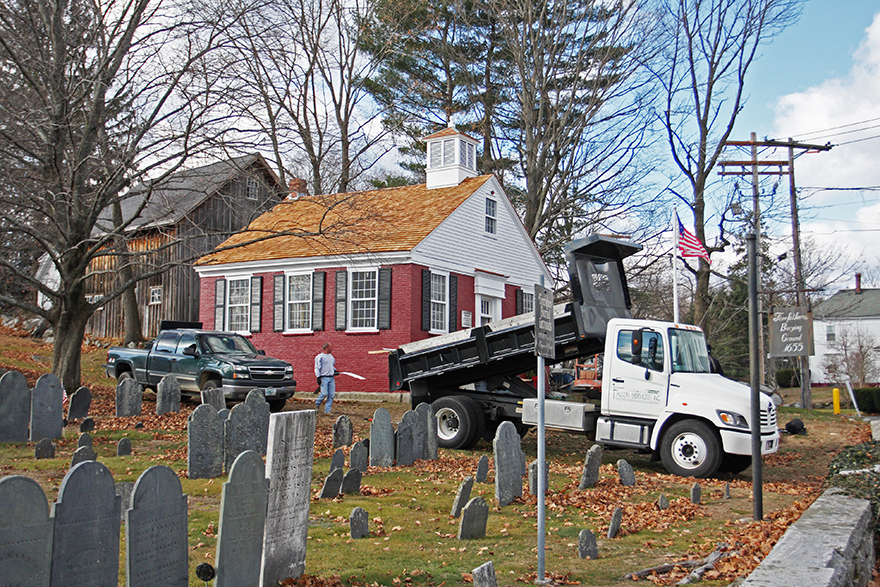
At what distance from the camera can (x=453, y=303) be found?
23578mm

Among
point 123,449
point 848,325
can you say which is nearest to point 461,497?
point 123,449

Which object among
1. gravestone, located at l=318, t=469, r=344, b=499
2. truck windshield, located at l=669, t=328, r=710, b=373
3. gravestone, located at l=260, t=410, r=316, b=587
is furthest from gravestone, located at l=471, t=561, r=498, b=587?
truck windshield, located at l=669, t=328, r=710, b=373

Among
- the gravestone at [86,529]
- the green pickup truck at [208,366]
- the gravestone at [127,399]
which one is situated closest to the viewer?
the gravestone at [86,529]

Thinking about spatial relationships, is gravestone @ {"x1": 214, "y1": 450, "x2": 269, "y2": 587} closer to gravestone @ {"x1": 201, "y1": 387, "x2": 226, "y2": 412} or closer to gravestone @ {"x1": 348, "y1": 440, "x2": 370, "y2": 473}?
gravestone @ {"x1": 348, "y1": 440, "x2": 370, "y2": 473}

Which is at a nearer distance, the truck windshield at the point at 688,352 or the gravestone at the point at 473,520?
the gravestone at the point at 473,520

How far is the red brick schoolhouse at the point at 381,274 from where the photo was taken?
22.1 metres

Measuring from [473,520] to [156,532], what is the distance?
11.6ft

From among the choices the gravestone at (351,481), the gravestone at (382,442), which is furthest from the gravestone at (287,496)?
the gravestone at (382,442)

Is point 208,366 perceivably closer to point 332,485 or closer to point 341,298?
point 341,298

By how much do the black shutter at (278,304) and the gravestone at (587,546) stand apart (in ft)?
60.3

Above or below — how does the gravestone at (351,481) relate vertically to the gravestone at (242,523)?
below

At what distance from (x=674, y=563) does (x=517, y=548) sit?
1442mm

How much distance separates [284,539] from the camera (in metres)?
5.68

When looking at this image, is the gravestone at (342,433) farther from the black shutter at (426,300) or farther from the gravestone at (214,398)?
the black shutter at (426,300)
